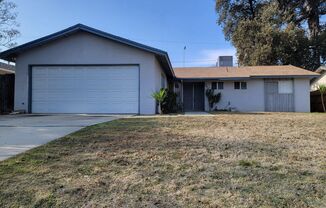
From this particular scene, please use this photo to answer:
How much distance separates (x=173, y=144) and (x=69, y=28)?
35.7 feet

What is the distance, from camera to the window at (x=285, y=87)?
19688 millimetres

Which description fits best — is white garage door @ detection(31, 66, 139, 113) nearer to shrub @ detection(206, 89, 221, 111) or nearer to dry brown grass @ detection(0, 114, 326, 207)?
shrub @ detection(206, 89, 221, 111)

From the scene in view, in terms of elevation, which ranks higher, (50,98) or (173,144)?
(50,98)

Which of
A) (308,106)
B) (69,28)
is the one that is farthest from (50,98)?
(308,106)

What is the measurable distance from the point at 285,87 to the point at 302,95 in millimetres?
1188

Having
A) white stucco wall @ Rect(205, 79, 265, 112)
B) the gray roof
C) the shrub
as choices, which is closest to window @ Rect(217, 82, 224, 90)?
white stucco wall @ Rect(205, 79, 265, 112)

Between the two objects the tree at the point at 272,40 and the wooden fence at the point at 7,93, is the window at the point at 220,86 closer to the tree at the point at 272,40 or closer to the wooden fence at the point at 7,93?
the tree at the point at 272,40

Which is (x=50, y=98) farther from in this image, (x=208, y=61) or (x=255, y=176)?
(x=208, y=61)

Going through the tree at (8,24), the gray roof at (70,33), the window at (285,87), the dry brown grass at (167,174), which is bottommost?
the dry brown grass at (167,174)

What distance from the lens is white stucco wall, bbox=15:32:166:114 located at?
47.4 ft

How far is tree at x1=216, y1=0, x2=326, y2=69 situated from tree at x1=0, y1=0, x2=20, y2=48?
63.9 ft

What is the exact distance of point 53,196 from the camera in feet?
10.1

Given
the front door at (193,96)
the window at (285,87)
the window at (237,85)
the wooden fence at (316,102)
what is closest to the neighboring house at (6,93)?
the front door at (193,96)

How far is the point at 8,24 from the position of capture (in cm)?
1594
